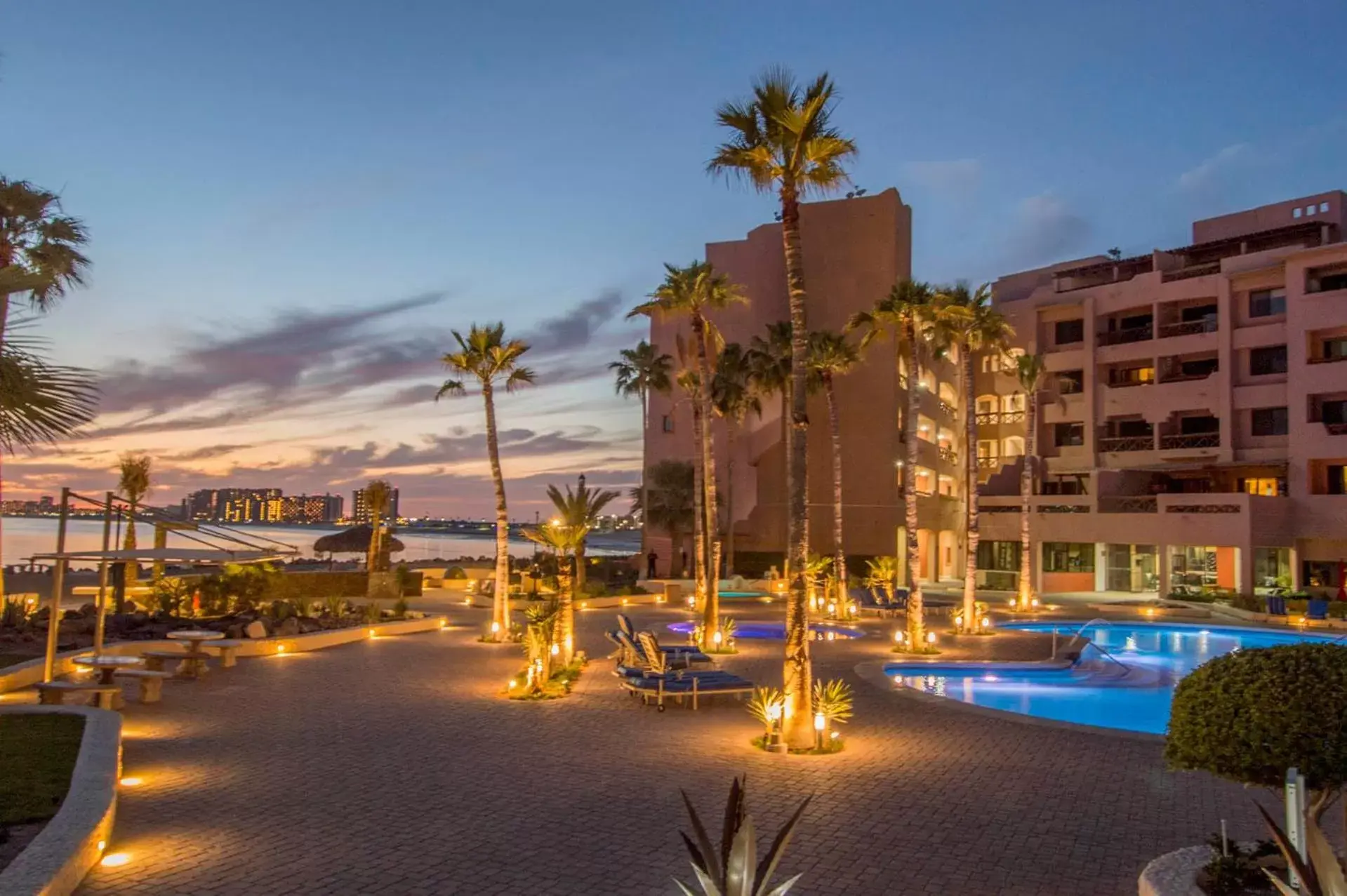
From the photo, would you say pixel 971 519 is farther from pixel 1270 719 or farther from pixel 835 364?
pixel 1270 719

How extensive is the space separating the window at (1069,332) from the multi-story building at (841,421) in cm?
609

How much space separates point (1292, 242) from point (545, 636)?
44056 millimetres

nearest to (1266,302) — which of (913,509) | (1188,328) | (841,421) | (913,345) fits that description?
(1188,328)

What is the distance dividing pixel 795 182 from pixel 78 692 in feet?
36.8

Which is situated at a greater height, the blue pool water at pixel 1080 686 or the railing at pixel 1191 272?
the railing at pixel 1191 272

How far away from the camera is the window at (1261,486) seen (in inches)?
1700

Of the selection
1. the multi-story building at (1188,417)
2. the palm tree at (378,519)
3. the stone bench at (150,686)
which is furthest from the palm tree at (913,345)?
the multi-story building at (1188,417)

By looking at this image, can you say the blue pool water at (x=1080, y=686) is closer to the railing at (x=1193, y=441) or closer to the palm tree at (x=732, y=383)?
the palm tree at (x=732, y=383)

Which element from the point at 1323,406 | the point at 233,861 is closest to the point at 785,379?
the point at 1323,406

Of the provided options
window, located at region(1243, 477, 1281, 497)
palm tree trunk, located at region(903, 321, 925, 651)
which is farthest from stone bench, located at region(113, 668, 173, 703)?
window, located at region(1243, 477, 1281, 497)

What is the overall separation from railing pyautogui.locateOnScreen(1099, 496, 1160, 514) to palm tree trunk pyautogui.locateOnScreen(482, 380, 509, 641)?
107 feet

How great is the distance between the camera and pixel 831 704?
474 inches

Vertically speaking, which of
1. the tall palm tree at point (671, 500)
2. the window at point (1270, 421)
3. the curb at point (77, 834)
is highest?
the window at point (1270, 421)

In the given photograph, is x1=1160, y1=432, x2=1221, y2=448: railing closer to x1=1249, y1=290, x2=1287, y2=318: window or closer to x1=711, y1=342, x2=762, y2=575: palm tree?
x1=1249, y1=290, x2=1287, y2=318: window
